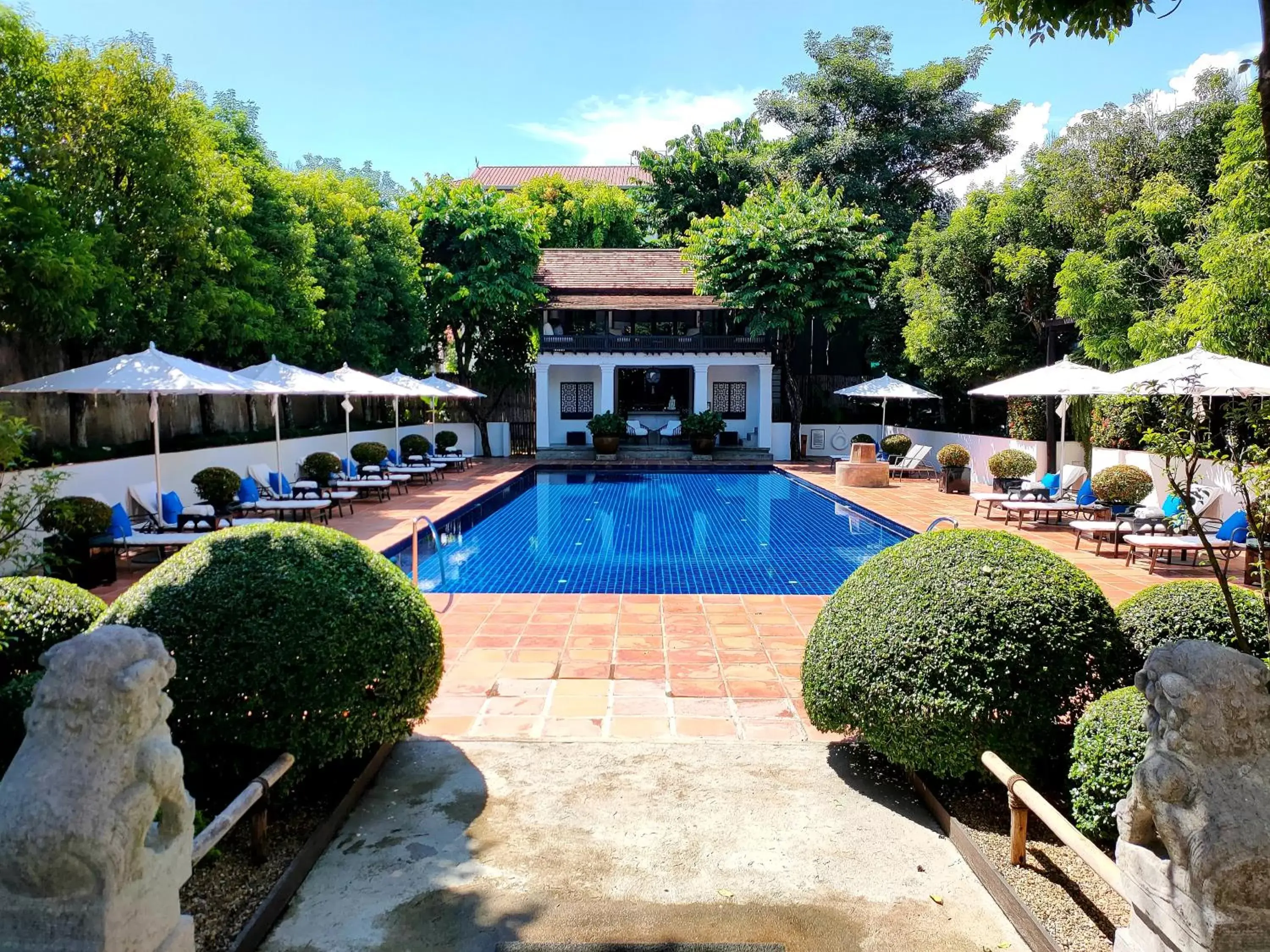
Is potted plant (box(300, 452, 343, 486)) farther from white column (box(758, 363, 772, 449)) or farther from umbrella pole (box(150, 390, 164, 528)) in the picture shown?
white column (box(758, 363, 772, 449))

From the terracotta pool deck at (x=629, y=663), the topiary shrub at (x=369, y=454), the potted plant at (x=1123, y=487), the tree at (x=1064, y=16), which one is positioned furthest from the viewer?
the topiary shrub at (x=369, y=454)

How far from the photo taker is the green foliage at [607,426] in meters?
25.9

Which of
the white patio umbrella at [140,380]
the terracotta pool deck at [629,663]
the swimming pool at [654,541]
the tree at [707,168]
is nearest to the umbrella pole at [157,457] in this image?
the white patio umbrella at [140,380]

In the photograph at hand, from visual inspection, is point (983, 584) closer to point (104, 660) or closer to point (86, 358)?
point (104, 660)

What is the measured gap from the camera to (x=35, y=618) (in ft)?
12.9

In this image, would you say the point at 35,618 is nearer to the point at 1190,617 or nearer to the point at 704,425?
the point at 1190,617

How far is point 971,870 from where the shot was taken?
136 inches

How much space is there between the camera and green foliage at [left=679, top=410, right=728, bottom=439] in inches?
1034

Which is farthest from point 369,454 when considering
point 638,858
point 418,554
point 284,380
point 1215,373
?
point 638,858

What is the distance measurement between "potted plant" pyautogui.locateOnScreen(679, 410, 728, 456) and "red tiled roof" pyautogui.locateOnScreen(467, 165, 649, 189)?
34.1 meters

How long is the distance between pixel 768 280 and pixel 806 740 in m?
21.5

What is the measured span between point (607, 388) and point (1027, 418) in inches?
586

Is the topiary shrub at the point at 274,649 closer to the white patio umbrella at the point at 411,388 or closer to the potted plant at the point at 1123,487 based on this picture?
the potted plant at the point at 1123,487

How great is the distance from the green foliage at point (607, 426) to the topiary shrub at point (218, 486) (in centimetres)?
1445
